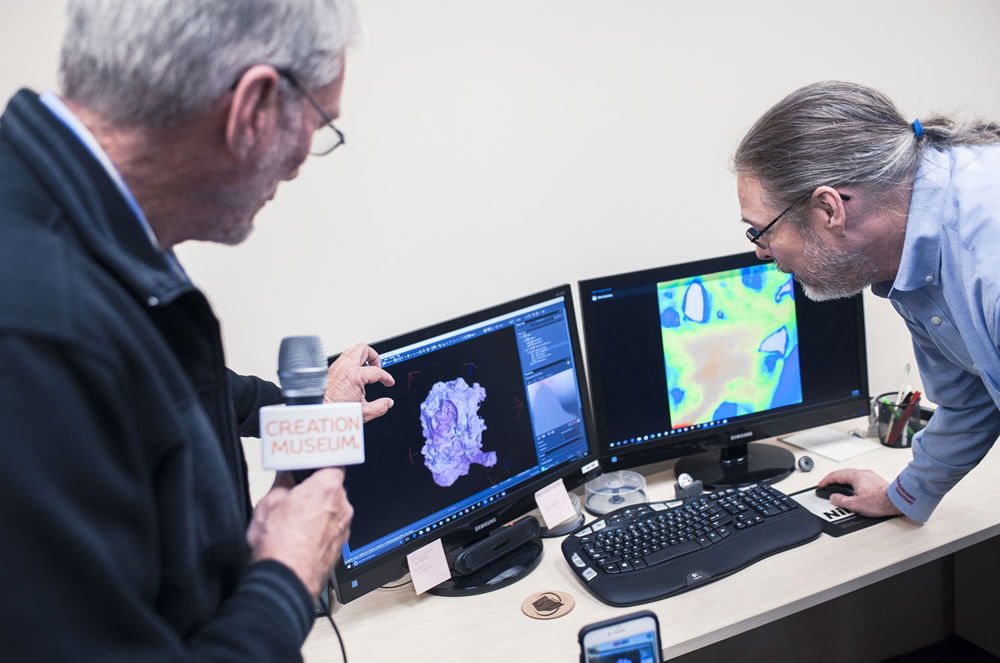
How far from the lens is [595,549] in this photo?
144 cm

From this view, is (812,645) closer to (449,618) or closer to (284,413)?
(449,618)

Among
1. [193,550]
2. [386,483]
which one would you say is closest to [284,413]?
[193,550]

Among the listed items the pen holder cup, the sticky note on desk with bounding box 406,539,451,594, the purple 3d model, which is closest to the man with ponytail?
the pen holder cup

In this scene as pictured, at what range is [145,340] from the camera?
69 centimetres

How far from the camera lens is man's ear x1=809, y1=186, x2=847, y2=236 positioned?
1.30 m

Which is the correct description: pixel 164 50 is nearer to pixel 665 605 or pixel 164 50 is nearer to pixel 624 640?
pixel 624 640

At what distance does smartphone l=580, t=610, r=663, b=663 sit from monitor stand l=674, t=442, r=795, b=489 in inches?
27.0

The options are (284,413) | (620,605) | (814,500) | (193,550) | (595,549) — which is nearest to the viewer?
(193,550)

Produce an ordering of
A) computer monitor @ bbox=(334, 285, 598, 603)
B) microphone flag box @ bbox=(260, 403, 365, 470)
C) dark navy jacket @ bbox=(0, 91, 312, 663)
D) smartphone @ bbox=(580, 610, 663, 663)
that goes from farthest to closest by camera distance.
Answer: computer monitor @ bbox=(334, 285, 598, 603) < smartphone @ bbox=(580, 610, 663, 663) < microphone flag box @ bbox=(260, 403, 365, 470) < dark navy jacket @ bbox=(0, 91, 312, 663)

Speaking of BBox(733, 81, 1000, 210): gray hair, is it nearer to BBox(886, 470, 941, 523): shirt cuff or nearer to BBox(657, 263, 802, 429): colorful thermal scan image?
BBox(657, 263, 802, 429): colorful thermal scan image

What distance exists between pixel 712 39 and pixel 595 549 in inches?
49.3

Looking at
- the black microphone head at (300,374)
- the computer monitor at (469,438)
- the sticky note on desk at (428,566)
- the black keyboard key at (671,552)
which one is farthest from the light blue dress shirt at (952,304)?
the black microphone head at (300,374)

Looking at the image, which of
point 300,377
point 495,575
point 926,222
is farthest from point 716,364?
point 300,377

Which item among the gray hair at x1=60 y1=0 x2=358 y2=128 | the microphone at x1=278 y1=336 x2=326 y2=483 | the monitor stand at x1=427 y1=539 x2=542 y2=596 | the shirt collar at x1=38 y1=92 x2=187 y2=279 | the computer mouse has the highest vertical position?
the gray hair at x1=60 y1=0 x2=358 y2=128
